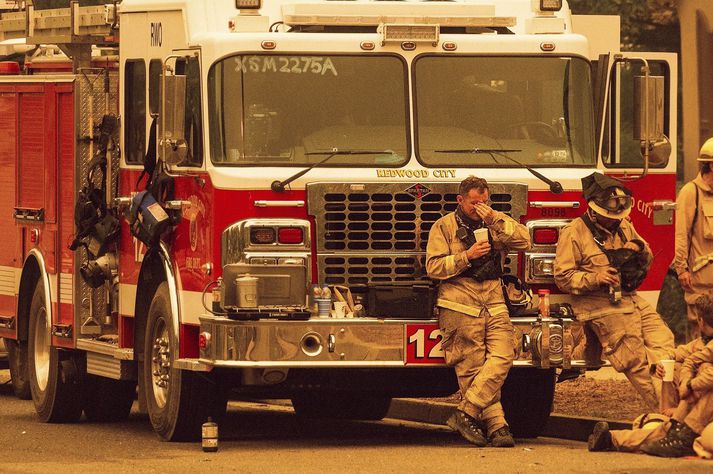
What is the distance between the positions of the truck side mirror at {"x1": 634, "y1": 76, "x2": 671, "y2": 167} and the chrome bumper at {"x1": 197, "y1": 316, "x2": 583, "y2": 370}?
1.97m

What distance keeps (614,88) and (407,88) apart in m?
1.41

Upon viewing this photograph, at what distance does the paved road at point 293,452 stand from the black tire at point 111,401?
0.21 m

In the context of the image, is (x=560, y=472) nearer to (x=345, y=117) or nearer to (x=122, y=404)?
(x=345, y=117)

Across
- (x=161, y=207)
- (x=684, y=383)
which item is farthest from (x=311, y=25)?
(x=684, y=383)

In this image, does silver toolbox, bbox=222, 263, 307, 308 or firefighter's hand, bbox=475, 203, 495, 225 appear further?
firefighter's hand, bbox=475, 203, 495, 225

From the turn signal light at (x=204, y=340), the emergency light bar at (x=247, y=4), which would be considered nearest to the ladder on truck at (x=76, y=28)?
the emergency light bar at (x=247, y=4)

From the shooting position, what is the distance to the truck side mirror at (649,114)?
1306cm

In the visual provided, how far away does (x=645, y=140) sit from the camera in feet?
43.1

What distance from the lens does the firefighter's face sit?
41.1 ft

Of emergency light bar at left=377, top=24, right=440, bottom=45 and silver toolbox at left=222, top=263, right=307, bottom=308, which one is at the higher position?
emergency light bar at left=377, top=24, right=440, bottom=45

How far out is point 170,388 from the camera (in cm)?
1330

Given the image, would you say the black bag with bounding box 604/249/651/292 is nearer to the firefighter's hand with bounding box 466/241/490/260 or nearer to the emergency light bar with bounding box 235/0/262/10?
the firefighter's hand with bounding box 466/241/490/260

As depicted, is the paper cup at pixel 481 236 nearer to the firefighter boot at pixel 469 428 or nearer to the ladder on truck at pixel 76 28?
the firefighter boot at pixel 469 428

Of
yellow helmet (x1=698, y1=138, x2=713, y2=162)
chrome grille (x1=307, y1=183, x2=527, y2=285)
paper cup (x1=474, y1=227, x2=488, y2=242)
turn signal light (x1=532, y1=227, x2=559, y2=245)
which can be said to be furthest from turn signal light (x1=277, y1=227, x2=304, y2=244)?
yellow helmet (x1=698, y1=138, x2=713, y2=162)
